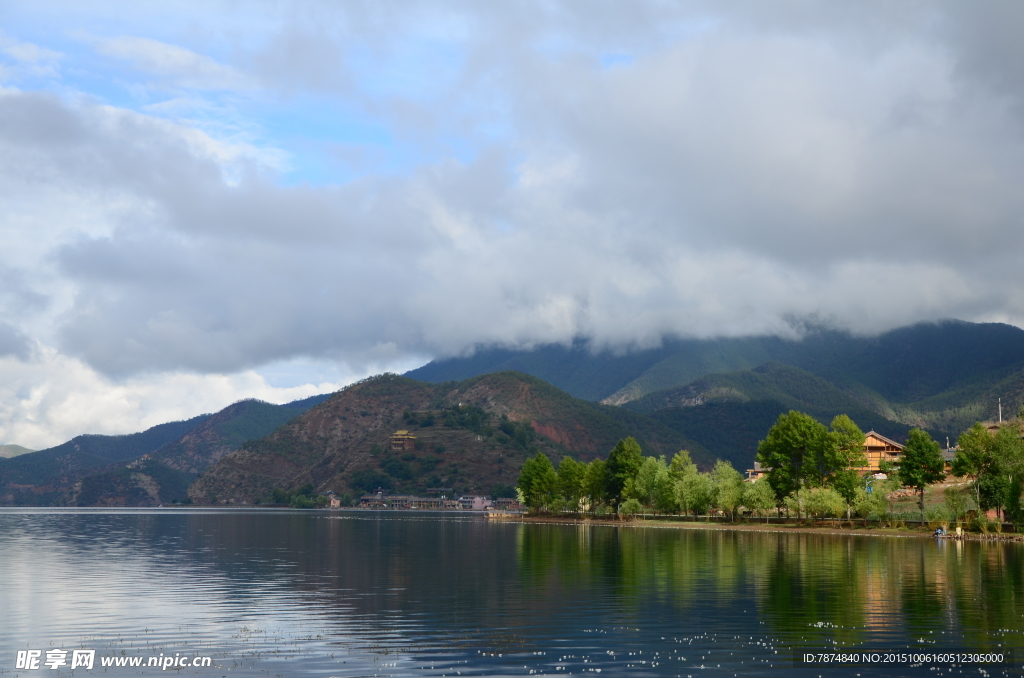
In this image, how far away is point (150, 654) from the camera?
153 ft

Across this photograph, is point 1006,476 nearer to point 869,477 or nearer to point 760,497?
point 760,497

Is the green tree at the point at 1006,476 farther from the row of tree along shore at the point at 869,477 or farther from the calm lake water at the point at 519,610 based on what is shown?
the calm lake water at the point at 519,610

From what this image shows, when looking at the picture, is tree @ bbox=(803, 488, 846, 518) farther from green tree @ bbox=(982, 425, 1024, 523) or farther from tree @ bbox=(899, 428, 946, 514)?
green tree @ bbox=(982, 425, 1024, 523)

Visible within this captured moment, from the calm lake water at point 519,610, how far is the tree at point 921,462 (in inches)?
2091

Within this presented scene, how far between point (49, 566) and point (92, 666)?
64591mm

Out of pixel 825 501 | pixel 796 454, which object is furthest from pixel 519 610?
pixel 796 454

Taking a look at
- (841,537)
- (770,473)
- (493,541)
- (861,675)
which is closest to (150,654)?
(861,675)

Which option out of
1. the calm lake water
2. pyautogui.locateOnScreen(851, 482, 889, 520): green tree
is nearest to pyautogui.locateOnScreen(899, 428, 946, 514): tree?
pyautogui.locateOnScreen(851, 482, 889, 520): green tree

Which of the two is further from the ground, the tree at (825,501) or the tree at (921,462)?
the tree at (921,462)

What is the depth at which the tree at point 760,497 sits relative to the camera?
185500 millimetres

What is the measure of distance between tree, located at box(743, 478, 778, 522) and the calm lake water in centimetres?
6965

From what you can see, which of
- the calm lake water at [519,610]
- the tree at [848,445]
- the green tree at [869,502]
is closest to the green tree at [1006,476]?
the green tree at [869,502]

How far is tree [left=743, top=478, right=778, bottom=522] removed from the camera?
18550cm

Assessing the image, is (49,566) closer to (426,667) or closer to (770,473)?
(426,667)
